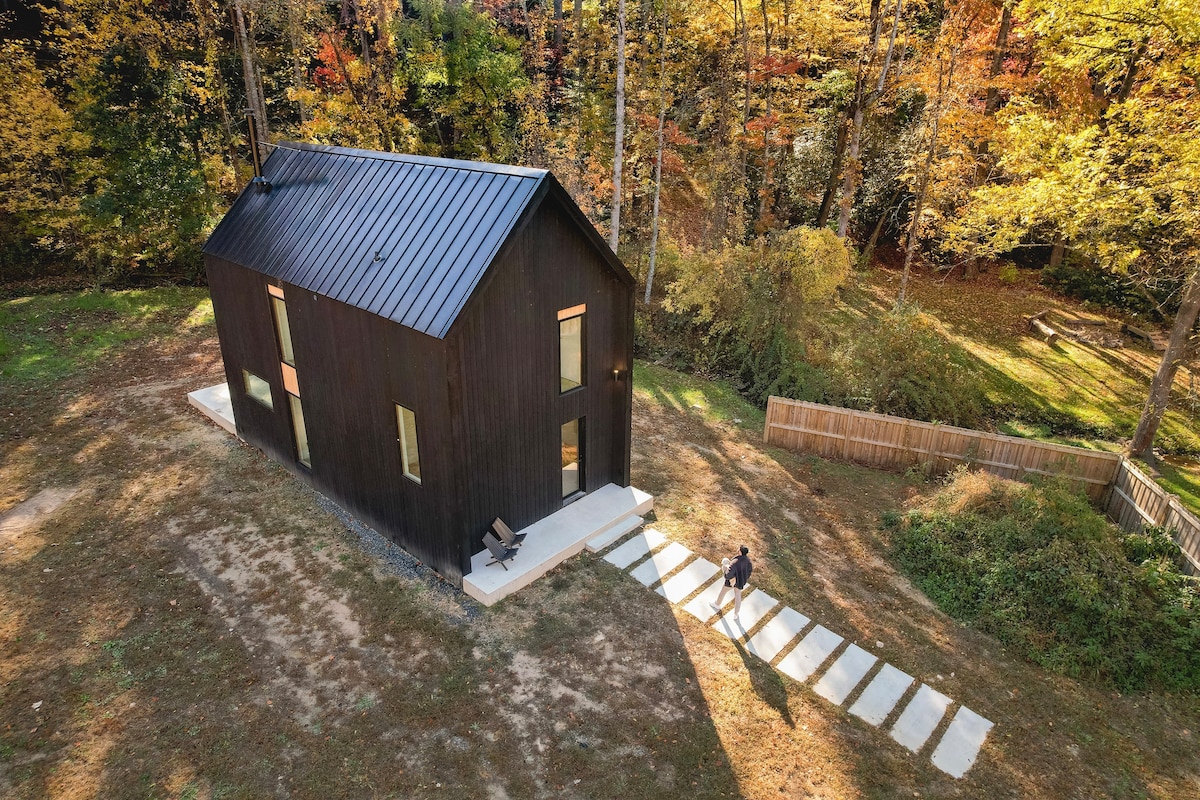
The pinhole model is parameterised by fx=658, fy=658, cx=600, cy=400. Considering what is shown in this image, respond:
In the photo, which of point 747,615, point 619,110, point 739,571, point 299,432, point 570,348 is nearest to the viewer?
point 739,571

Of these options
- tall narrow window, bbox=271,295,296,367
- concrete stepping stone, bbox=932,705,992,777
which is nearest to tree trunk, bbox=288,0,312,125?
tall narrow window, bbox=271,295,296,367

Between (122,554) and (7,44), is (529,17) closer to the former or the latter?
(7,44)

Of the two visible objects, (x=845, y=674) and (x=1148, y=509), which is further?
(x=1148, y=509)

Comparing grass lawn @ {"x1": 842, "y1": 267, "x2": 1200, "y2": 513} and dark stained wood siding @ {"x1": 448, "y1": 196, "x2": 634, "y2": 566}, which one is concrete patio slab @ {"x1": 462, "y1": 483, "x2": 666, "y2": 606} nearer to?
dark stained wood siding @ {"x1": 448, "y1": 196, "x2": 634, "y2": 566}

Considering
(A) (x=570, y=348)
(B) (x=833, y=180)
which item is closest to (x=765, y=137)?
(B) (x=833, y=180)

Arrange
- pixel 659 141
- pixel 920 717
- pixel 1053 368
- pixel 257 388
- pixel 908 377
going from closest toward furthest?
pixel 920 717 → pixel 257 388 → pixel 908 377 → pixel 1053 368 → pixel 659 141

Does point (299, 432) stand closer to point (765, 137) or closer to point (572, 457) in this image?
point (572, 457)

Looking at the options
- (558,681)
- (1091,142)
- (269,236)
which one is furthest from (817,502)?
(269,236)
